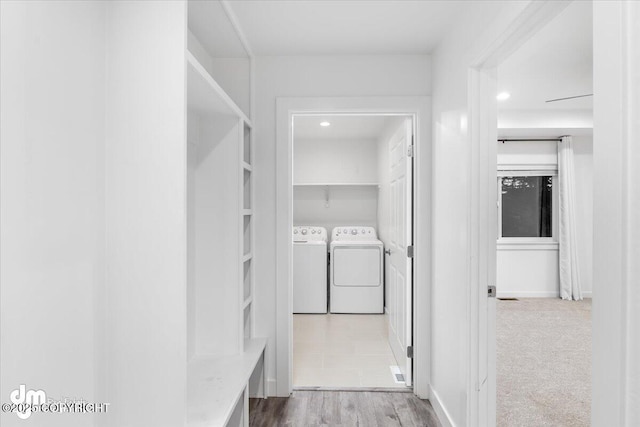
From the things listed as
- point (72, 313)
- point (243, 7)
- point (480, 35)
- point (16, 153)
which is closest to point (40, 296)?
point (72, 313)

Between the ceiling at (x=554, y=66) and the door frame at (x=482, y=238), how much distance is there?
752 millimetres

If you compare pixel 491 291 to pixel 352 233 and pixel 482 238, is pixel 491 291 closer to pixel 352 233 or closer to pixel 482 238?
pixel 482 238

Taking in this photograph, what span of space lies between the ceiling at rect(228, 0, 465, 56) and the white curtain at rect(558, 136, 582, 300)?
12.4 feet

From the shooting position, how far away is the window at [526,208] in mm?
5637

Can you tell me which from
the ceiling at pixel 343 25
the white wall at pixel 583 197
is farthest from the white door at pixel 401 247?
the white wall at pixel 583 197

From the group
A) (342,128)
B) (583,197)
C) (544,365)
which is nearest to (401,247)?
(544,365)

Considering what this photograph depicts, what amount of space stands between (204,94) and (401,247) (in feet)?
6.42

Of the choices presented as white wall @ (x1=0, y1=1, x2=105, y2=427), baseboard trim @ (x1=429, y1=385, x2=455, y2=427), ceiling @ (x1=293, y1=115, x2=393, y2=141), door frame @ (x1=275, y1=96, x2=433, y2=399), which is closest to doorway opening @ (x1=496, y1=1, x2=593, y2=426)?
baseboard trim @ (x1=429, y1=385, x2=455, y2=427)

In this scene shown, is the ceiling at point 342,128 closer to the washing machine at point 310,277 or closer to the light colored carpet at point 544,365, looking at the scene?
the washing machine at point 310,277

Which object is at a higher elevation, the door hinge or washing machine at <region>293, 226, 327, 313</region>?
the door hinge

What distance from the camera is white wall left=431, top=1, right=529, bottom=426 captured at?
1.97 metres

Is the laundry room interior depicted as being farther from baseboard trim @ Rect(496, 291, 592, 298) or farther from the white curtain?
the white curtain

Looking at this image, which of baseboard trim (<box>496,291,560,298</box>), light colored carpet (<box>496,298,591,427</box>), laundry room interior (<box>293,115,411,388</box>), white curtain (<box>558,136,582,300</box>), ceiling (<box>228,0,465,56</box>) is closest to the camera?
ceiling (<box>228,0,465,56</box>)

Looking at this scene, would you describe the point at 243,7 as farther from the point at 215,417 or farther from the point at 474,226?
the point at 215,417
